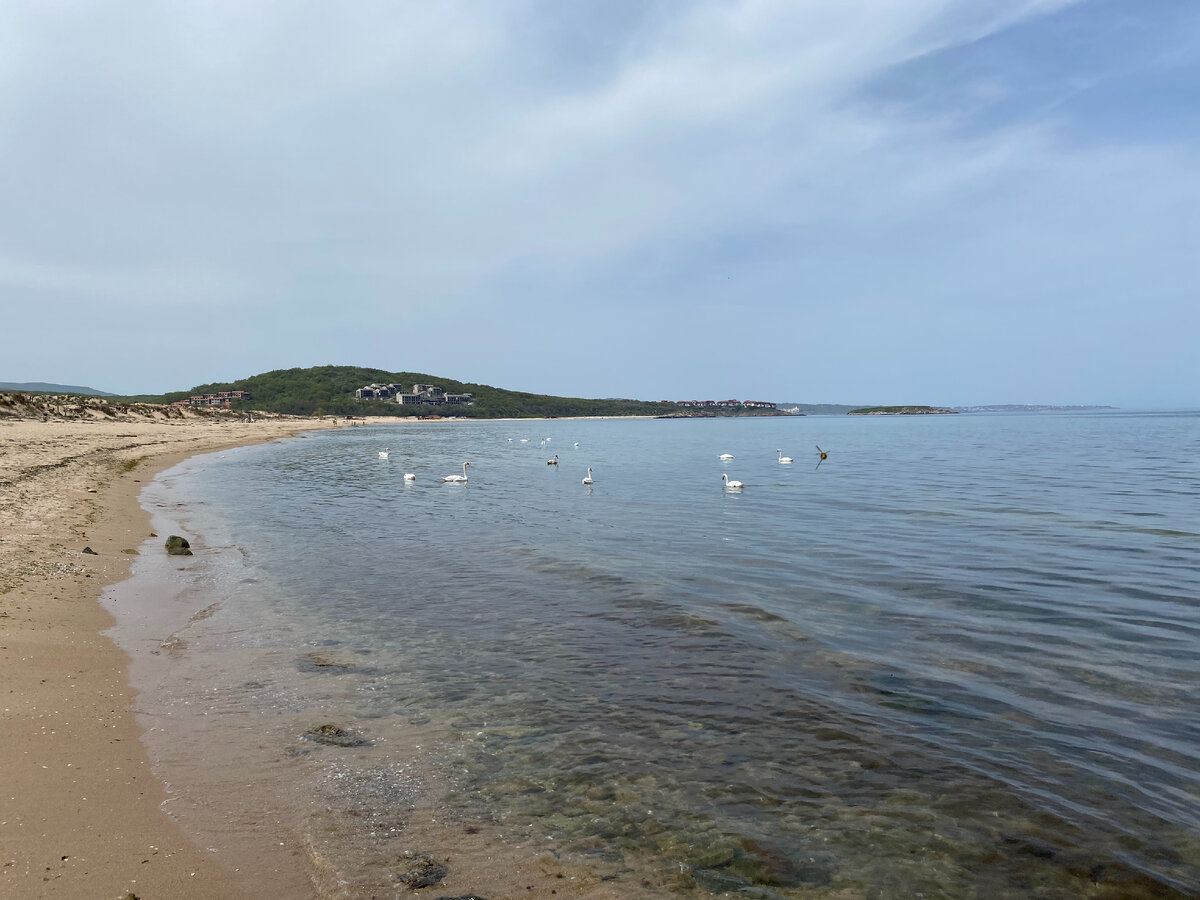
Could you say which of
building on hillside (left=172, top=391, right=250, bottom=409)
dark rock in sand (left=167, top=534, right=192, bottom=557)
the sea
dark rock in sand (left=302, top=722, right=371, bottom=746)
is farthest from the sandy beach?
building on hillside (left=172, top=391, right=250, bottom=409)

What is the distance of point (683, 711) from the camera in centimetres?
802

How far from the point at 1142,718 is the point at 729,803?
207 inches

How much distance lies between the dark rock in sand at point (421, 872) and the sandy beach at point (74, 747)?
2.45 feet

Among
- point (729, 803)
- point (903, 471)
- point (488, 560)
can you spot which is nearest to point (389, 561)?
point (488, 560)

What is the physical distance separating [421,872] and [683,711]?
3820 millimetres

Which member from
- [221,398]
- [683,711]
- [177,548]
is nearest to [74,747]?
[683,711]

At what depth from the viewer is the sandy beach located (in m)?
4.60

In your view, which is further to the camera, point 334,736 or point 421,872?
point 334,736

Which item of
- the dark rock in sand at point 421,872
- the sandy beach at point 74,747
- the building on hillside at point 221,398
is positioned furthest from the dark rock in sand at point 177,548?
the building on hillside at point 221,398

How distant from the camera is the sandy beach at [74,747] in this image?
4.60m

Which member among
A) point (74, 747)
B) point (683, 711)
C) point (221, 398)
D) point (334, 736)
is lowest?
point (683, 711)

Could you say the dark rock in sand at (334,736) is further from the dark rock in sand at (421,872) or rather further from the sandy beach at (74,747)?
the dark rock in sand at (421,872)

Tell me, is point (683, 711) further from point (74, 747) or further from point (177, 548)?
point (177, 548)

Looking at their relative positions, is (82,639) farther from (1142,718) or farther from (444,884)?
(1142,718)
